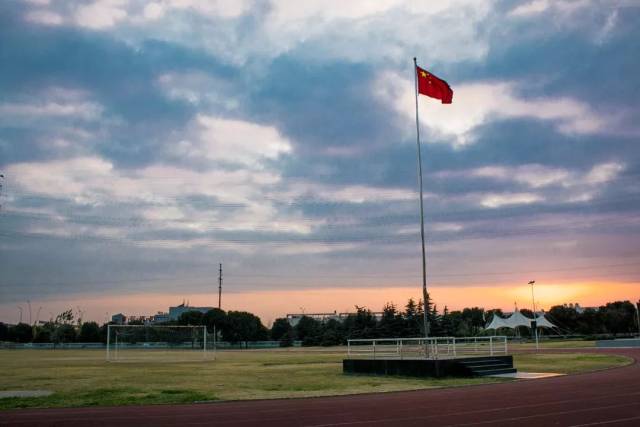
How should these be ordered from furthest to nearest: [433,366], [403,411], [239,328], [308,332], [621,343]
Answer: [308,332]
[239,328]
[621,343]
[433,366]
[403,411]

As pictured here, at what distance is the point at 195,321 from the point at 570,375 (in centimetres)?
9976

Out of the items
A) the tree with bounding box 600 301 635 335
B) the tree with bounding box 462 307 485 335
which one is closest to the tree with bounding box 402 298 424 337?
the tree with bounding box 600 301 635 335

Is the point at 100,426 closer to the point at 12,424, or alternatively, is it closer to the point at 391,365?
the point at 12,424

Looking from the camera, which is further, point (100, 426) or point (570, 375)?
point (570, 375)

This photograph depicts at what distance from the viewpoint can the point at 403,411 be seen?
15.4m

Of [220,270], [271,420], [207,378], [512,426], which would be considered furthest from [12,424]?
[220,270]

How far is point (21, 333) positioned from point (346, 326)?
3502 inches

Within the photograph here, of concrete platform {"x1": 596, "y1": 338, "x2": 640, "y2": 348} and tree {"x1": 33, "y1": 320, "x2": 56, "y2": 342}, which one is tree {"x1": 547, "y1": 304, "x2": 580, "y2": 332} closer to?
concrete platform {"x1": 596, "y1": 338, "x2": 640, "y2": 348}

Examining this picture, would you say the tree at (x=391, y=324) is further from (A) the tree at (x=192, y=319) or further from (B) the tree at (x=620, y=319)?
(B) the tree at (x=620, y=319)

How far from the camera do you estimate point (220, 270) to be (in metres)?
127

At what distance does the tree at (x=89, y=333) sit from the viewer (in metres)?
134

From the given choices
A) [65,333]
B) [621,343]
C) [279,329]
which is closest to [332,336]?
[279,329]

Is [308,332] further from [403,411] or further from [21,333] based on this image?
[403,411]

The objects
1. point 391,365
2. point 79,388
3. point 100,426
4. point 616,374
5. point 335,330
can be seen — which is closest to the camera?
point 100,426
